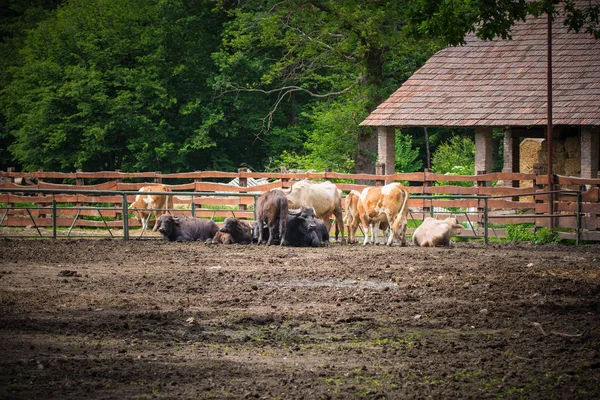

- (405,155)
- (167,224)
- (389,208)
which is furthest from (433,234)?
(405,155)

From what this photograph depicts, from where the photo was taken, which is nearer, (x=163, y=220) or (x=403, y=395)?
(x=403, y=395)

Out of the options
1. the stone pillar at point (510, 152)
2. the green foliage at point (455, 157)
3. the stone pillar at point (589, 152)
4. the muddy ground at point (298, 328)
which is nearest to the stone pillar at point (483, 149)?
the stone pillar at point (510, 152)

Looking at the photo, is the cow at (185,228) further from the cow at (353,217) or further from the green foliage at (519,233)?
the green foliage at (519,233)

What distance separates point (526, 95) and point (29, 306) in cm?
1861

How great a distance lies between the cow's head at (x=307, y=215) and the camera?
1958 cm

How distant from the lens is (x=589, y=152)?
25609 mm

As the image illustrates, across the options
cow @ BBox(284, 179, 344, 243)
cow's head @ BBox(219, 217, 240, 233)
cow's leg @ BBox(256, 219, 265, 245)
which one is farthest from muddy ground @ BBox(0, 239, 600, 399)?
cow @ BBox(284, 179, 344, 243)

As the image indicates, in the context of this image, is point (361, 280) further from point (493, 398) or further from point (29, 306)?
point (493, 398)

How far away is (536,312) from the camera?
35.6 ft

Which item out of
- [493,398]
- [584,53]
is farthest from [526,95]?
[493,398]

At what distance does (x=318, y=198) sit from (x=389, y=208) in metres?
1.78

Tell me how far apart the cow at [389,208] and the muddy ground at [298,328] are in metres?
3.76

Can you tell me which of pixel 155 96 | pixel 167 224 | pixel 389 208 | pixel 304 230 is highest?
pixel 155 96

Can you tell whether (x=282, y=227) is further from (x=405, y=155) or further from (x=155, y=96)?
(x=155, y=96)
